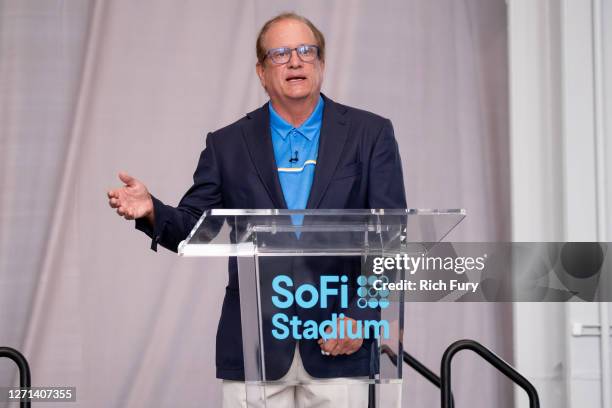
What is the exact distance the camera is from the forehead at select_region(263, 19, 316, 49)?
2.36m

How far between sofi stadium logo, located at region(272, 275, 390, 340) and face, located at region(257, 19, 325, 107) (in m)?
0.76

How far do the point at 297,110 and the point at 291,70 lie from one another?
0.36ft

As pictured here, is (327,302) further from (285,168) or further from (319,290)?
(285,168)

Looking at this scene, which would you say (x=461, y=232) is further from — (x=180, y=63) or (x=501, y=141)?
(x=180, y=63)

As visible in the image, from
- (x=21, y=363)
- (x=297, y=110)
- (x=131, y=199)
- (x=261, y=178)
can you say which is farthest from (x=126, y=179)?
(x=21, y=363)

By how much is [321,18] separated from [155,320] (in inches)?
71.2

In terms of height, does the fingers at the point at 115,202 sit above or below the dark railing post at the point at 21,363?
above

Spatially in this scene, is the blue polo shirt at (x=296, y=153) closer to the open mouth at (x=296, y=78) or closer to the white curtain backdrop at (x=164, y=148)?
the open mouth at (x=296, y=78)

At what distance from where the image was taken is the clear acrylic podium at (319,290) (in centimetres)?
169

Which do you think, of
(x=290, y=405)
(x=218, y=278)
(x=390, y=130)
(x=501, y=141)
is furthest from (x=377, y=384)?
(x=501, y=141)

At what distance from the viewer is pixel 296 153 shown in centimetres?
221

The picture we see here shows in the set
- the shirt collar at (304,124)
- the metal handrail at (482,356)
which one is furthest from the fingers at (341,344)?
the metal handrail at (482,356)

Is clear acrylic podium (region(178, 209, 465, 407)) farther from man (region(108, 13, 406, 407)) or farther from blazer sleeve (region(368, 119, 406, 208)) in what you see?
blazer sleeve (region(368, 119, 406, 208))

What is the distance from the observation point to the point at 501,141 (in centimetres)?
459
